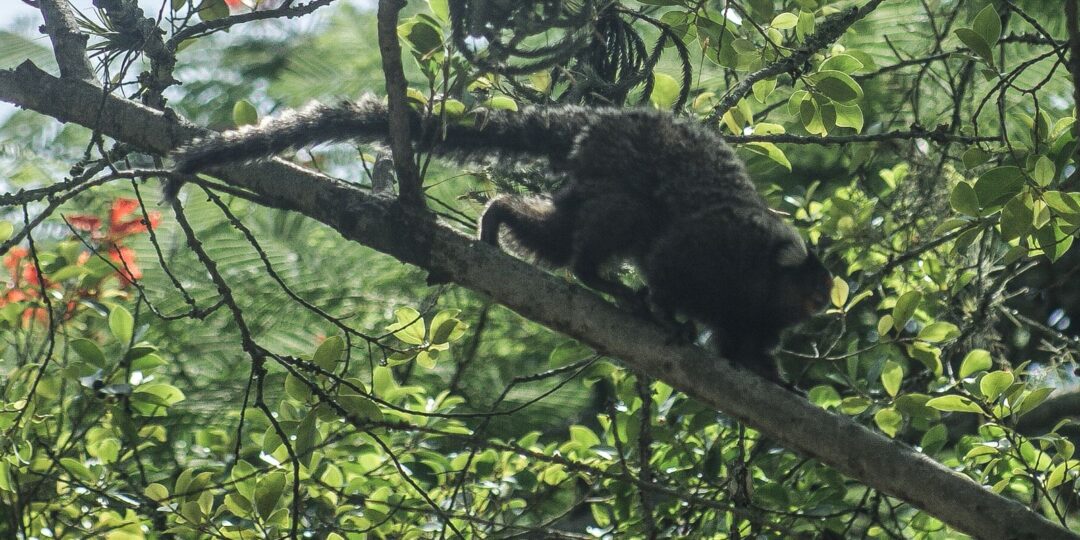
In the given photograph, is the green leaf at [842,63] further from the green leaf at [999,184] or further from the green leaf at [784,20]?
the green leaf at [999,184]

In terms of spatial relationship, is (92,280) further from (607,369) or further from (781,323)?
(781,323)

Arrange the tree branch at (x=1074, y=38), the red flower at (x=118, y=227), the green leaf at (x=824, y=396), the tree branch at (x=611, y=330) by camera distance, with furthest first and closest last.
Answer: the red flower at (x=118, y=227), the green leaf at (x=824, y=396), the tree branch at (x=611, y=330), the tree branch at (x=1074, y=38)

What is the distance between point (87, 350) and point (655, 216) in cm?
230

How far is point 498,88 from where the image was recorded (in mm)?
3906

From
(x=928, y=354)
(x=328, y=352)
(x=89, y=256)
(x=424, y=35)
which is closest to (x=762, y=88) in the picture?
(x=928, y=354)

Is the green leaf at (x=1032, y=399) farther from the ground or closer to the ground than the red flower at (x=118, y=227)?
closer to the ground

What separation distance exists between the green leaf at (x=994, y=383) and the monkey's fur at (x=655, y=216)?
3.89 feet

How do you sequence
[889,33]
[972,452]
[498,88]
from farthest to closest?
[889,33], [498,88], [972,452]

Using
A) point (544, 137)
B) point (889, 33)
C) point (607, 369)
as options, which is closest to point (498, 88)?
point (544, 137)

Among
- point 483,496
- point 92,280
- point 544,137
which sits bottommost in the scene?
point 483,496

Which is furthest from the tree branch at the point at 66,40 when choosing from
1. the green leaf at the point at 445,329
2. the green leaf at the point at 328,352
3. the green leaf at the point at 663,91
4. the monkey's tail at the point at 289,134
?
the green leaf at the point at 663,91

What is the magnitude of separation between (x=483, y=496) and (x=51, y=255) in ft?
6.68

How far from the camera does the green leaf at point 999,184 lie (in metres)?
2.96

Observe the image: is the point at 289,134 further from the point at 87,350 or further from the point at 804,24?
the point at 804,24
